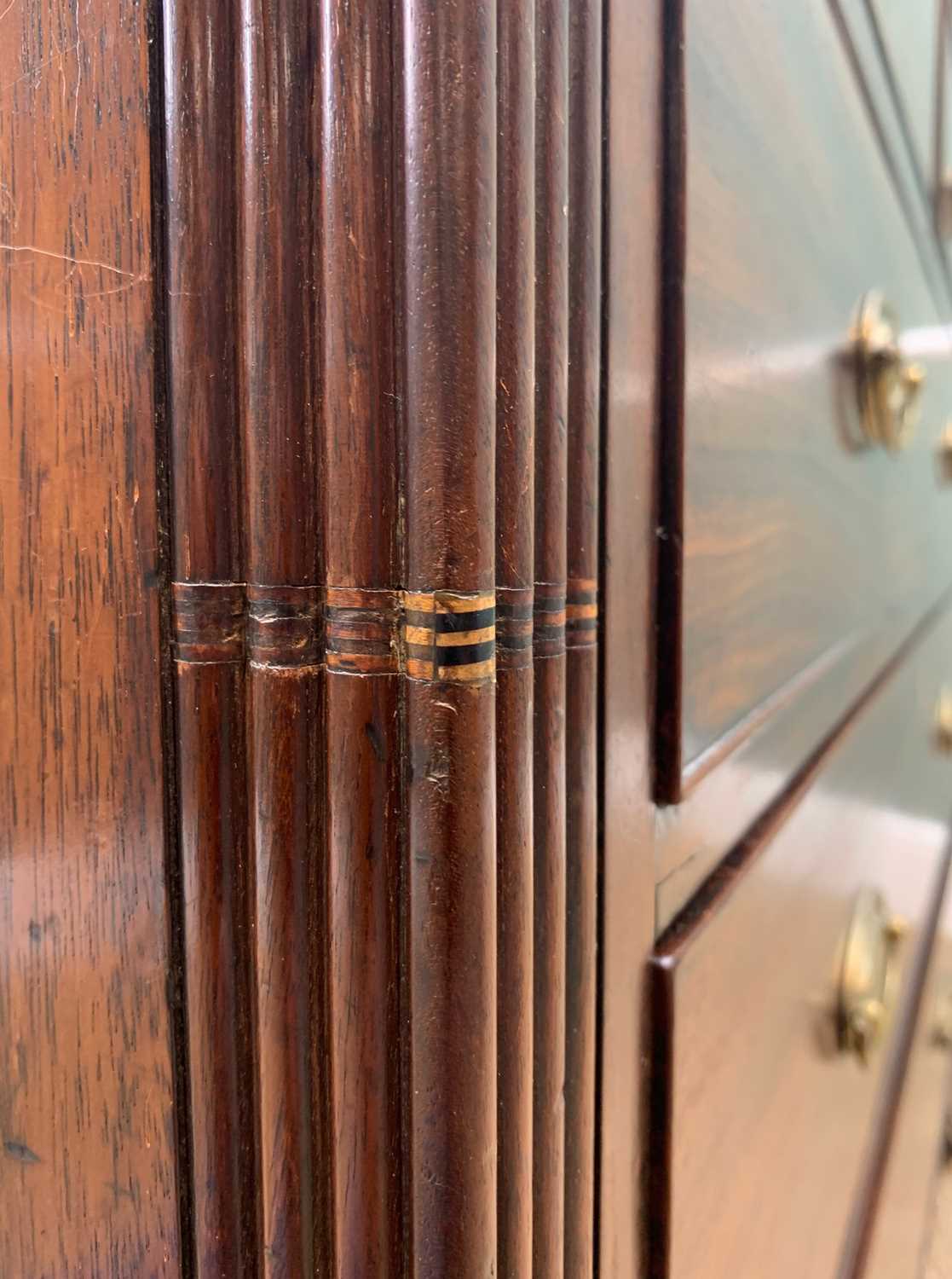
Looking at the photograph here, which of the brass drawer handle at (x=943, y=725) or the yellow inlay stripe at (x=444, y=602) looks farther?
the brass drawer handle at (x=943, y=725)

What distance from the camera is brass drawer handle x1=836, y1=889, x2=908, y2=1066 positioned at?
1.39ft

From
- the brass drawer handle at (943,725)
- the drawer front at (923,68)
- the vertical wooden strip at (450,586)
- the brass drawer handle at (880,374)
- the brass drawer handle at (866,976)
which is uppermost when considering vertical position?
the drawer front at (923,68)

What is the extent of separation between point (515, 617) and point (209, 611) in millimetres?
63

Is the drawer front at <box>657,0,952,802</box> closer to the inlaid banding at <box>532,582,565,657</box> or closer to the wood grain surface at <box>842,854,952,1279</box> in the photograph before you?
the inlaid banding at <box>532,582,565,657</box>

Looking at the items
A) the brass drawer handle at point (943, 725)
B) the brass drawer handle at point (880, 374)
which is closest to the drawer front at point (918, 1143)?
the brass drawer handle at point (943, 725)

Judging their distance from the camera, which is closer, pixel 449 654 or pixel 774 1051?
pixel 449 654

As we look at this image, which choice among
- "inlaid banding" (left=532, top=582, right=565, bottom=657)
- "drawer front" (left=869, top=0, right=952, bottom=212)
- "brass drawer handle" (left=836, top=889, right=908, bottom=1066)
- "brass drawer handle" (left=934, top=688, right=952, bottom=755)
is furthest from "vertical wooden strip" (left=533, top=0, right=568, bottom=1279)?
"brass drawer handle" (left=934, top=688, right=952, bottom=755)

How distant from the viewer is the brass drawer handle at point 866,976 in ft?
1.39

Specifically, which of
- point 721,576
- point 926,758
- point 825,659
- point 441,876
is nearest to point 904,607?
point 926,758

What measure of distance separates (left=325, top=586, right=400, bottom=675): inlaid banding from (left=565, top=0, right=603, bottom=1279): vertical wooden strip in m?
0.05

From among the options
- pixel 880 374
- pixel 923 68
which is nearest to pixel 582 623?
pixel 880 374

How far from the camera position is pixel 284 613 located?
0.18 metres

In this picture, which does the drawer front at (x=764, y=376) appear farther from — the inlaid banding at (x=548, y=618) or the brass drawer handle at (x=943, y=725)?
the brass drawer handle at (x=943, y=725)

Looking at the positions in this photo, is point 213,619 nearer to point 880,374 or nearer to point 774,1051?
point 774,1051
